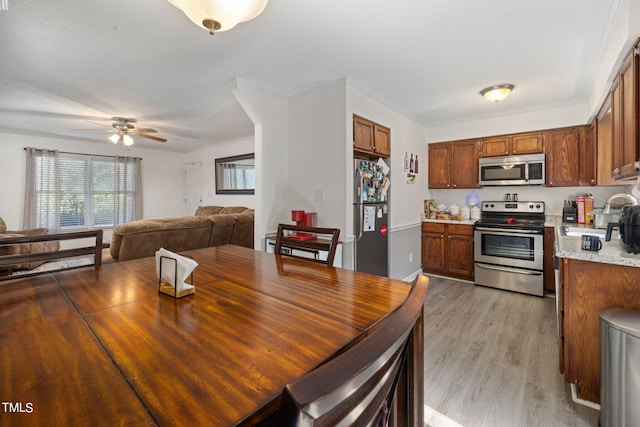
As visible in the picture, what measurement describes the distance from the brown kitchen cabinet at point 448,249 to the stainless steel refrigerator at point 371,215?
3.83 ft

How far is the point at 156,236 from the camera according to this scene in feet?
10.2

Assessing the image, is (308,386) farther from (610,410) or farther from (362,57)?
(362,57)

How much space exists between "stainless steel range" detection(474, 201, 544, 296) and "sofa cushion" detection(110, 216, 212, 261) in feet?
11.9

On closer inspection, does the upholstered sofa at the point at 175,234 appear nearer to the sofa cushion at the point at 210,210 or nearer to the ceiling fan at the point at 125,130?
the ceiling fan at the point at 125,130

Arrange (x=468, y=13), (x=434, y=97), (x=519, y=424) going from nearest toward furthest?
1. (x=519, y=424)
2. (x=468, y=13)
3. (x=434, y=97)

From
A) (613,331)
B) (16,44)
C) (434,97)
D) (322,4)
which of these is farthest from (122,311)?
(434,97)

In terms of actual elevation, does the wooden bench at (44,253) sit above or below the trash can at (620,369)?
above

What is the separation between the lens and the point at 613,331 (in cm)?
138

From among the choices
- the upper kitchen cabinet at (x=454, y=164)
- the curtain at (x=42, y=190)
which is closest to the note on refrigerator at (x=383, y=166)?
the upper kitchen cabinet at (x=454, y=164)

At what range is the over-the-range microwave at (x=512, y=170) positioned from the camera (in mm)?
3629

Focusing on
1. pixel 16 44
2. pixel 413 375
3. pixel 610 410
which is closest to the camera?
pixel 413 375

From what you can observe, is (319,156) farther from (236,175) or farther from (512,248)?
(236,175)

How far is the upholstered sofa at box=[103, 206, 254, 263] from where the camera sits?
294 cm

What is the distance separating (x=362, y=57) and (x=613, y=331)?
2402 mm
